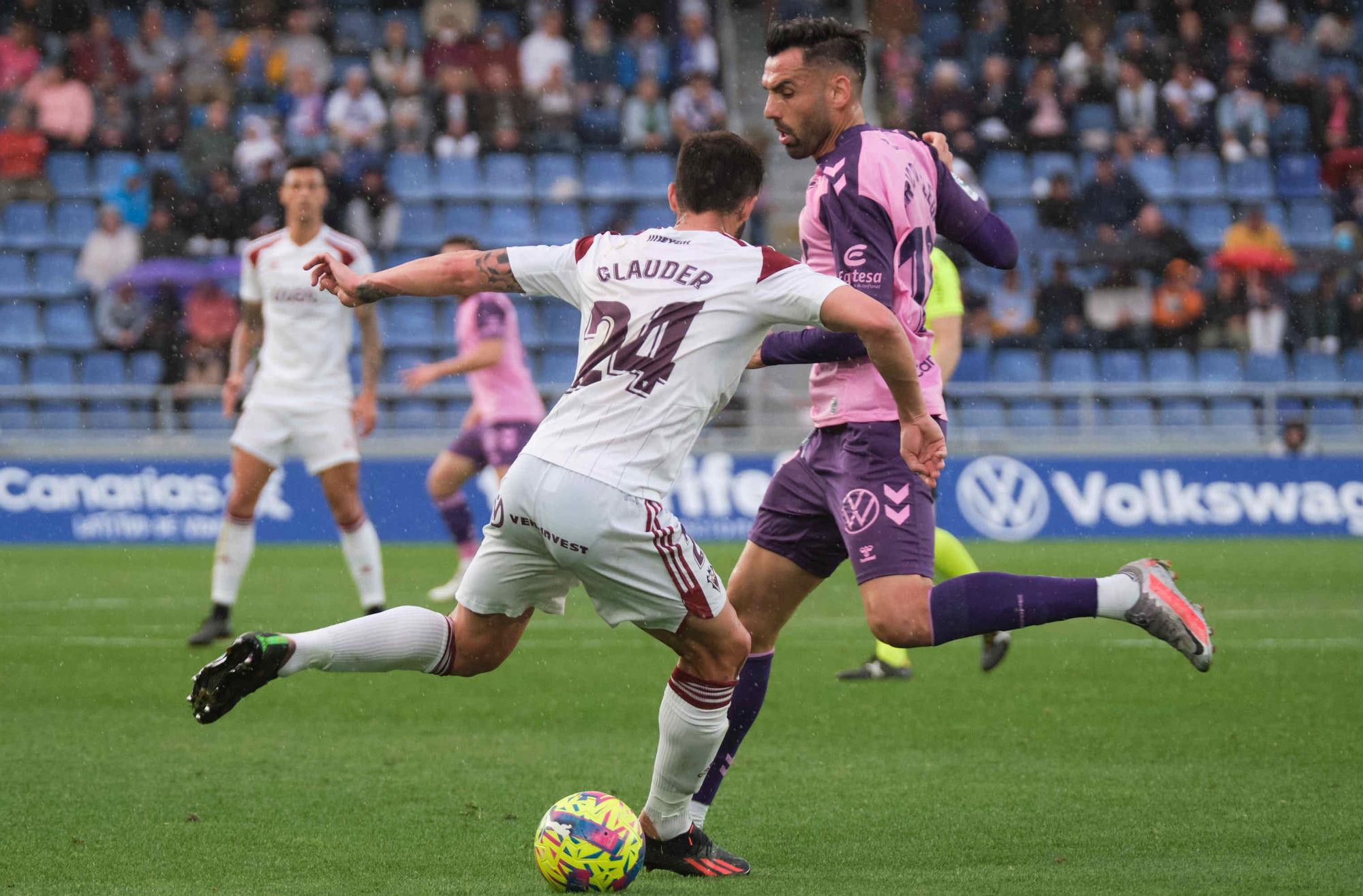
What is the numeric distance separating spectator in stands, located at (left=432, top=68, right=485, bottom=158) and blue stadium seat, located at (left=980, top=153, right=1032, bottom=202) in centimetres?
615

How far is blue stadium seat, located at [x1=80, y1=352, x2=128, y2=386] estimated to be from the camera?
59.1 ft

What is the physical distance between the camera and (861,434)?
5000 mm

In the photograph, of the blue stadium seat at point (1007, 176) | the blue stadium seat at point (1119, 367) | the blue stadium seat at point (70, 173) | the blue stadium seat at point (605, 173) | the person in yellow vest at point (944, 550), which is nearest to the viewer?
the person in yellow vest at point (944, 550)

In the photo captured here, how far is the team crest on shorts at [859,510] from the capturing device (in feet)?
16.0

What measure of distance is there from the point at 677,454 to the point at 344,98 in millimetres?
16367

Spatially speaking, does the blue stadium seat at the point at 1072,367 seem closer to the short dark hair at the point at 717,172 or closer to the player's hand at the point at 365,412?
the player's hand at the point at 365,412

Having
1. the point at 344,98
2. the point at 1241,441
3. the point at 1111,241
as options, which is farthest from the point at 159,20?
the point at 1241,441

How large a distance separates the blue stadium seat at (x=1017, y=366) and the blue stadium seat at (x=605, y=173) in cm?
484

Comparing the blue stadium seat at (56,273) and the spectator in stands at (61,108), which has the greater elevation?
the spectator in stands at (61,108)

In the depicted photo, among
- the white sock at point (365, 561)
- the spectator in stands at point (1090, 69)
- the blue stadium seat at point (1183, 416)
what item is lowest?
the blue stadium seat at point (1183, 416)

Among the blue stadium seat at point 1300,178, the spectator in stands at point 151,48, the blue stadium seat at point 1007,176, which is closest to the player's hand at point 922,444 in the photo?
the blue stadium seat at point 1007,176

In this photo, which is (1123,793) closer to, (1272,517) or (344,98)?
(1272,517)

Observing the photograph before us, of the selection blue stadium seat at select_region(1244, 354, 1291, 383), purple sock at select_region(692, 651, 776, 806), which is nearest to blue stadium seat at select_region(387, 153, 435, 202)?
blue stadium seat at select_region(1244, 354, 1291, 383)

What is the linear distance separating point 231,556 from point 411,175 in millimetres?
11559
